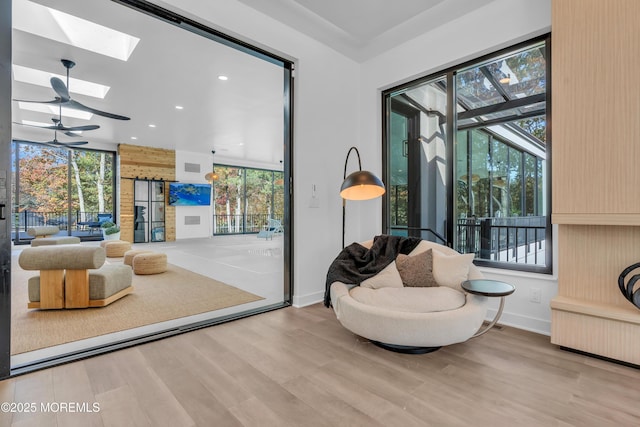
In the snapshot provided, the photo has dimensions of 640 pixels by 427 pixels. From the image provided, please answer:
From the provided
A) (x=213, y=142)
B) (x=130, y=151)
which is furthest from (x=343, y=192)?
(x=130, y=151)

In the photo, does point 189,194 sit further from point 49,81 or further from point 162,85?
point 162,85

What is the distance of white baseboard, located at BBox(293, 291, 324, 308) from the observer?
3.50m

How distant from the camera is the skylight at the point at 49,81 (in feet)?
15.8

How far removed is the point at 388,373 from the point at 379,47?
368cm

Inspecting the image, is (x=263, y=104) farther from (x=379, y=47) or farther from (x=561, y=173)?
(x=561, y=173)

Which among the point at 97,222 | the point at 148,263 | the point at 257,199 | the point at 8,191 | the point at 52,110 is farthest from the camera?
the point at 257,199

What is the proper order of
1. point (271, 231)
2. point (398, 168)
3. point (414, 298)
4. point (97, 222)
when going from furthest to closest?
point (271, 231)
point (97, 222)
point (398, 168)
point (414, 298)

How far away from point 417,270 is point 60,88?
510 centimetres

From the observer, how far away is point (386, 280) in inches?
108

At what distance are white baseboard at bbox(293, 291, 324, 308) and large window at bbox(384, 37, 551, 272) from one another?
136cm

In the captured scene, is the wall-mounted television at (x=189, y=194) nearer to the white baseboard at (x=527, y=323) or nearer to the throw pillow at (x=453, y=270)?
the throw pillow at (x=453, y=270)

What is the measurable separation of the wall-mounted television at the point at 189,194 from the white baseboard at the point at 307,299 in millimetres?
7864

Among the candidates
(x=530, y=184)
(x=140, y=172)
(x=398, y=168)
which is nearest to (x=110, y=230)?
(x=140, y=172)

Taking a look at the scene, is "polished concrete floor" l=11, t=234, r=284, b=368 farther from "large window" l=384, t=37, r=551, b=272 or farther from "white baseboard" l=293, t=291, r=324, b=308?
Answer: "large window" l=384, t=37, r=551, b=272
